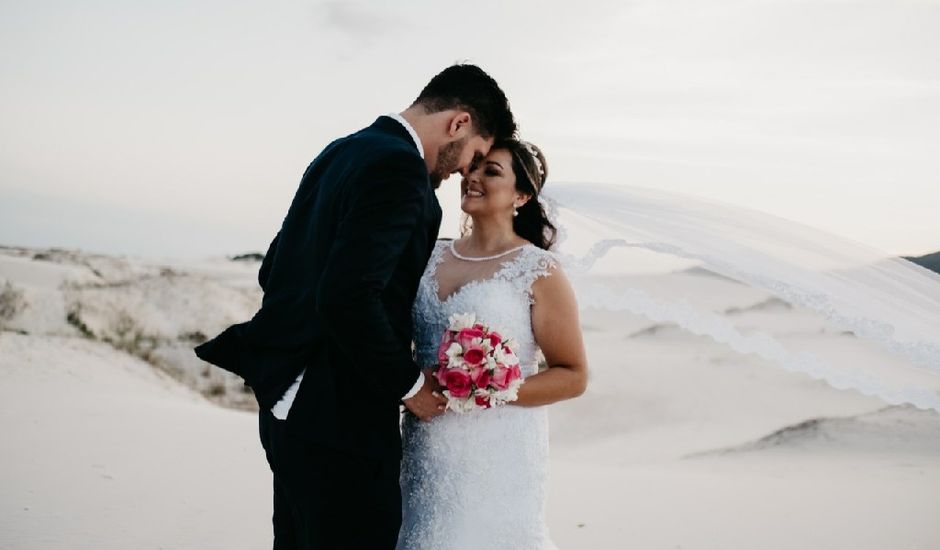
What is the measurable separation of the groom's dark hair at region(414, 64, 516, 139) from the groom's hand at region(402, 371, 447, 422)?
3.05 ft

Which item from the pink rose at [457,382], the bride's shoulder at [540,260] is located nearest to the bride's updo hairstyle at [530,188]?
the bride's shoulder at [540,260]

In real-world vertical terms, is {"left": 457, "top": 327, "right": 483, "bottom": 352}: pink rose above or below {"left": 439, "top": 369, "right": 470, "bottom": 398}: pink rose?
above

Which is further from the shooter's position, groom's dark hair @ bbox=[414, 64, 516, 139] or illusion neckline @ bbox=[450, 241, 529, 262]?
illusion neckline @ bbox=[450, 241, 529, 262]

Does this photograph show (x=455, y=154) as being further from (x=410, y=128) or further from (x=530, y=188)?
(x=530, y=188)

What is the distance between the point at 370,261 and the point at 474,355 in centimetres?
71

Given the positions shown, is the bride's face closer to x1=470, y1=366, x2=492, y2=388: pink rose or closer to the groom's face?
the groom's face

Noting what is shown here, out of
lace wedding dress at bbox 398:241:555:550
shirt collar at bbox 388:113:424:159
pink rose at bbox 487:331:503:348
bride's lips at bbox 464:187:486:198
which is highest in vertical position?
shirt collar at bbox 388:113:424:159

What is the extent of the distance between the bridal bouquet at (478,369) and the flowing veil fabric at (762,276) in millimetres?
1208

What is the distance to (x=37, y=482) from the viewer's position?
5.47 meters

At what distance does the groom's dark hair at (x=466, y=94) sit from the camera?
2.93m

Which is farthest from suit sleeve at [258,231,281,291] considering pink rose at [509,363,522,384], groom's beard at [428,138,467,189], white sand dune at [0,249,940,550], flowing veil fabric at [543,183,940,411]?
white sand dune at [0,249,940,550]

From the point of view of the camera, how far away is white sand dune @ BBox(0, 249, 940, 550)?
17.5ft

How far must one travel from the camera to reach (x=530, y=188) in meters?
3.68

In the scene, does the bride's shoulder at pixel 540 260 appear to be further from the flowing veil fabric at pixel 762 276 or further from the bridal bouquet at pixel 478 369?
the flowing veil fabric at pixel 762 276
